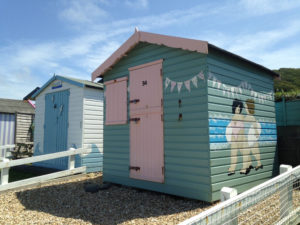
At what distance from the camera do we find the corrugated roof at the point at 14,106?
14972mm

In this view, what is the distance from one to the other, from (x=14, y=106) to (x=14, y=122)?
119cm

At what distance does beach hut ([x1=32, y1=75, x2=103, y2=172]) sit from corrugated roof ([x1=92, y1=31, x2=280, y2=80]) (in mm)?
1914

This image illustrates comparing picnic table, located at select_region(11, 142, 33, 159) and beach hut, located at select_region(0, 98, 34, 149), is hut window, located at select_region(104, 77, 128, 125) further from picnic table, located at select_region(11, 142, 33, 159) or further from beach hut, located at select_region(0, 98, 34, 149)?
beach hut, located at select_region(0, 98, 34, 149)

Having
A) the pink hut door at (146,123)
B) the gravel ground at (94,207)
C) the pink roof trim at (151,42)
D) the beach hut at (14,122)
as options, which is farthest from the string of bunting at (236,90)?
the beach hut at (14,122)

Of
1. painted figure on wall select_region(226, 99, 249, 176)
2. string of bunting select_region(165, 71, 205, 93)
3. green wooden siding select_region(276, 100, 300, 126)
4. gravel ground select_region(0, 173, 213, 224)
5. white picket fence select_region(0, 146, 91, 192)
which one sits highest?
string of bunting select_region(165, 71, 205, 93)

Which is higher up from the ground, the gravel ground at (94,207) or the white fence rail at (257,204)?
the white fence rail at (257,204)

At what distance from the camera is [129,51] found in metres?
7.17

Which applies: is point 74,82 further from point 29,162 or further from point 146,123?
point 146,123

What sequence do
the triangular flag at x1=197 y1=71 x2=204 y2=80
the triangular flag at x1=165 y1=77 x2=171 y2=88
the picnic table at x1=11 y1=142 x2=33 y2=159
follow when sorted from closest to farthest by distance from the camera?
the triangular flag at x1=197 y1=71 x2=204 y2=80
the triangular flag at x1=165 y1=77 x2=171 y2=88
the picnic table at x1=11 y1=142 x2=33 y2=159

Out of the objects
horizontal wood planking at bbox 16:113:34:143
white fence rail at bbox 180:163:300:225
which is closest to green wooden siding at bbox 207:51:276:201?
white fence rail at bbox 180:163:300:225

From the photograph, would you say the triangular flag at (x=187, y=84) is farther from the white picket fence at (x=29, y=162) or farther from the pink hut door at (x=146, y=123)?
the white picket fence at (x=29, y=162)

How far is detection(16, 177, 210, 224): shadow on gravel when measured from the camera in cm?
485

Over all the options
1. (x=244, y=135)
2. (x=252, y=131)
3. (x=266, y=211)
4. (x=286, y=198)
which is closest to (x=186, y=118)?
(x=244, y=135)

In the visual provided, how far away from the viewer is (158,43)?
6168 mm
